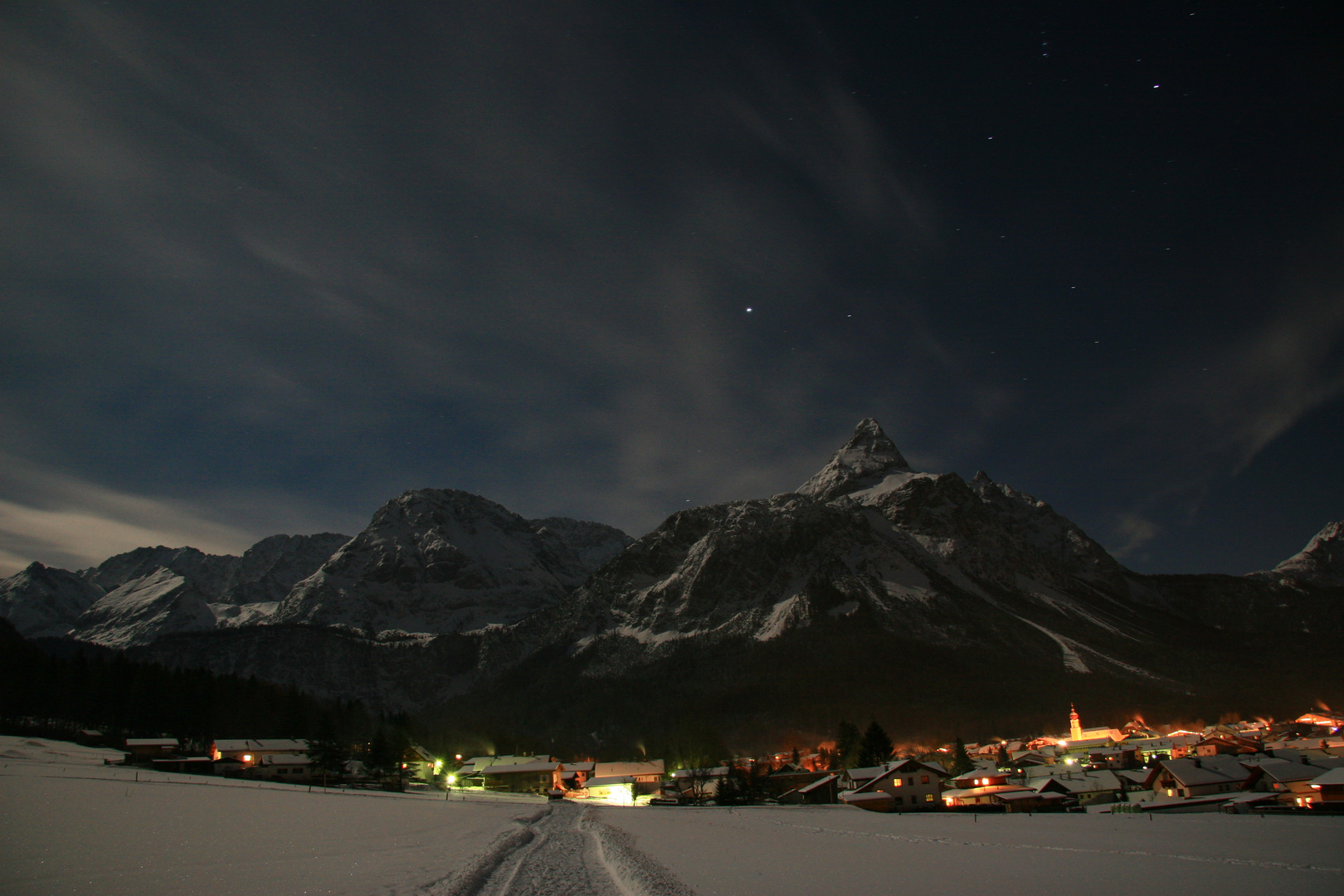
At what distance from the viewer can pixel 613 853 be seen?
31469mm

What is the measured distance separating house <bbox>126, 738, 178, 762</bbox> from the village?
0.16 meters

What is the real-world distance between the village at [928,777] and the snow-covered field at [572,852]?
55.0 feet

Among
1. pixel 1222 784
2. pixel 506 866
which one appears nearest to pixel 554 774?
pixel 1222 784

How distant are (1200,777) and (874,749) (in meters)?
38.8

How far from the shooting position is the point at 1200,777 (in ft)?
211

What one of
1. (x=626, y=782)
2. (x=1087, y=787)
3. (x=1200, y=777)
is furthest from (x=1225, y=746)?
(x=626, y=782)

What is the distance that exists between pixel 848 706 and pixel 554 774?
319ft

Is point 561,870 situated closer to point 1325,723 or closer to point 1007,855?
point 1007,855

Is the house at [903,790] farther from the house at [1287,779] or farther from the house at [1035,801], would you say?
the house at [1287,779]

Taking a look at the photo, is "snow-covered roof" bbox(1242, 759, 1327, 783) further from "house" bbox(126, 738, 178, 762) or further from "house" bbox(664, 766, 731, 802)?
"house" bbox(126, 738, 178, 762)

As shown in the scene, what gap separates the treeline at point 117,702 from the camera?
89.1m

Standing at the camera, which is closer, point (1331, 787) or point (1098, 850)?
point (1098, 850)

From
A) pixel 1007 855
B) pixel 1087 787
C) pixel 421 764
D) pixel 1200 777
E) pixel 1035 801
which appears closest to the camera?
pixel 1007 855

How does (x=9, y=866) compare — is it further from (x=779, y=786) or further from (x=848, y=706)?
(x=848, y=706)
